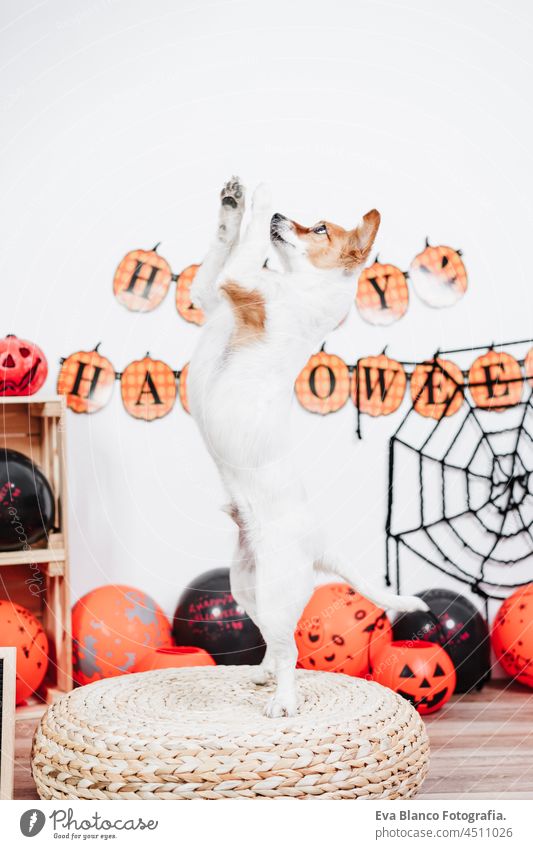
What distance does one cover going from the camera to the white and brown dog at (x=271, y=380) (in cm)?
176

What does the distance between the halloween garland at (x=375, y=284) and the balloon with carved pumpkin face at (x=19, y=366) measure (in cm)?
44

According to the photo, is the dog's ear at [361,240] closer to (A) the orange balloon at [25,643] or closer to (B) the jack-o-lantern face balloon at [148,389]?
(B) the jack-o-lantern face balloon at [148,389]

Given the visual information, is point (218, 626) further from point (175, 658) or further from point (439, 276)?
point (439, 276)

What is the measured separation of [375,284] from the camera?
10.6 feet

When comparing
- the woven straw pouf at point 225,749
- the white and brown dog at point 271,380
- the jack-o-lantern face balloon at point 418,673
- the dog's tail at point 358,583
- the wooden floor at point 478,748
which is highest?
the white and brown dog at point 271,380

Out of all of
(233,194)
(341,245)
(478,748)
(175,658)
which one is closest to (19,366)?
(175,658)

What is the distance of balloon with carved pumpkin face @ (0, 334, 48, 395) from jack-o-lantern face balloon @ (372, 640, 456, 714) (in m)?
1.50

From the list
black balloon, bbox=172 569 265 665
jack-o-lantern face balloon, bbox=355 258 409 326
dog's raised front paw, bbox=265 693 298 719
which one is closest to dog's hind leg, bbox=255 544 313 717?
dog's raised front paw, bbox=265 693 298 719

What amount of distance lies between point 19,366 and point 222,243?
117cm

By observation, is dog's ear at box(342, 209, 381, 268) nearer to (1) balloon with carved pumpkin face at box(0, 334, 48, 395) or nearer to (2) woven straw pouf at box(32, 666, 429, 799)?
(2) woven straw pouf at box(32, 666, 429, 799)

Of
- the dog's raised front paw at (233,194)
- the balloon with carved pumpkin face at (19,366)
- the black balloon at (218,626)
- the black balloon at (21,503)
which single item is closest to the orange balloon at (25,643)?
the black balloon at (21,503)

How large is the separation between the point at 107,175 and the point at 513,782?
7.77ft

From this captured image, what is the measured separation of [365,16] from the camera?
2.81 metres

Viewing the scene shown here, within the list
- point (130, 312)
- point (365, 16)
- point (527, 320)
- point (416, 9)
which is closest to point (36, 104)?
point (130, 312)
